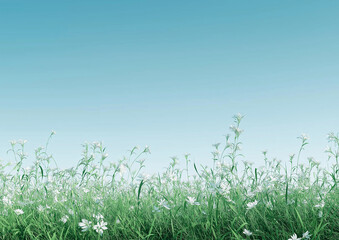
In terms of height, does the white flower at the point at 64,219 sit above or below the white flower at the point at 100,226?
below

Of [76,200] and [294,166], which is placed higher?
[294,166]

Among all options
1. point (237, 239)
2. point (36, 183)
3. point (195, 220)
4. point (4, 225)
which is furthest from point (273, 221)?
point (36, 183)

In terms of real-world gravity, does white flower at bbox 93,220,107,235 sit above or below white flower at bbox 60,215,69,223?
above

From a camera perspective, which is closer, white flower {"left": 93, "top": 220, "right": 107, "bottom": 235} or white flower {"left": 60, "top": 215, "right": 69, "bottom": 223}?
white flower {"left": 93, "top": 220, "right": 107, "bottom": 235}

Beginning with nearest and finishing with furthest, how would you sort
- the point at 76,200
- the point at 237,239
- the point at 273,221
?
the point at 237,239 → the point at 273,221 → the point at 76,200

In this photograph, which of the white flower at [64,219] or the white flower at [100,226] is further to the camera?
the white flower at [64,219]

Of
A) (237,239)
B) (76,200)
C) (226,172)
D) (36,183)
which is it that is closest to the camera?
(237,239)

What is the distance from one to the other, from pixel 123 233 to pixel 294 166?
2.44m

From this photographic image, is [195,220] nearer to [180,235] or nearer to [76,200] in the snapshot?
[180,235]

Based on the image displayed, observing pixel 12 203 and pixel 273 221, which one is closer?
pixel 273 221

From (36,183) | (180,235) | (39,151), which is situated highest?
(39,151)

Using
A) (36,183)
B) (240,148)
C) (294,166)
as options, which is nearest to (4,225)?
(36,183)

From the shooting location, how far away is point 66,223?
3.92m

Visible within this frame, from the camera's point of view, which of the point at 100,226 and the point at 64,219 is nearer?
the point at 100,226
